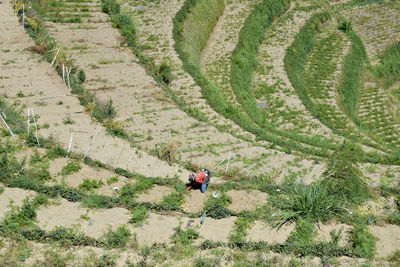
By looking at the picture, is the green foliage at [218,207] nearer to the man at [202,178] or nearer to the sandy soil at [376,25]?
the man at [202,178]

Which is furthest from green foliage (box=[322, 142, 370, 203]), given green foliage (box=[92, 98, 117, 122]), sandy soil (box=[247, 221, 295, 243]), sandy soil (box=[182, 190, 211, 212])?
green foliage (box=[92, 98, 117, 122])

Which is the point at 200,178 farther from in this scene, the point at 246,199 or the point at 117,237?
the point at 117,237

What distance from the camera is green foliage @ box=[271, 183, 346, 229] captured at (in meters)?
15.0

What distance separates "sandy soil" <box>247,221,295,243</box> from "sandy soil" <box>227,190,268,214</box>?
895 mm

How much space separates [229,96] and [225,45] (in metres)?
5.99

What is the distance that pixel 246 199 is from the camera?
1603 cm

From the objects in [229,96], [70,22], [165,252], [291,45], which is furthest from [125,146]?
[291,45]

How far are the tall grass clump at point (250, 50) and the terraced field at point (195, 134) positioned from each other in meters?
0.10

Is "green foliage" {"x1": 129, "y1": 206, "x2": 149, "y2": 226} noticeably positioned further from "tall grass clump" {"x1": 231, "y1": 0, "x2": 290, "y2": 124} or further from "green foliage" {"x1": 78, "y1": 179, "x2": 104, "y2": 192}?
"tall grass clump" {"x1": 231, "y1": 0, "x2": 290, "y2": 124}

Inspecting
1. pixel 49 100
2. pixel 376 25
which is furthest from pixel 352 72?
pixel 49 100

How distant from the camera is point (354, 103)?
95.0 ft

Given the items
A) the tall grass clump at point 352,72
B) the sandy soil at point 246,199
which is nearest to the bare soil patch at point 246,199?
the sandy soil at point 246,199

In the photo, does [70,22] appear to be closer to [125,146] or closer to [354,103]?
[125,146]

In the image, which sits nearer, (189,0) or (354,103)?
(354,103)
